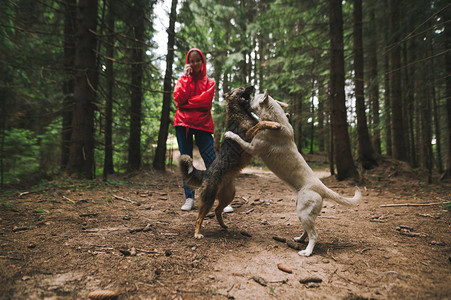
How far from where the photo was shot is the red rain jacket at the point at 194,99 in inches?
150

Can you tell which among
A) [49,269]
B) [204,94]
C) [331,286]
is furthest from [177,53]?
[331,286]

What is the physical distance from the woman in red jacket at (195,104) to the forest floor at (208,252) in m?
1.30

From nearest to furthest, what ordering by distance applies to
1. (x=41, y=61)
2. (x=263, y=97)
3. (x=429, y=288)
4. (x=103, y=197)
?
(x=429, y=288) → (x=263, y=97) → (x=103, y=197) → (x=41, y=61)

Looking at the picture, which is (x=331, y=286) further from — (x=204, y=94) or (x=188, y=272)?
(x=204, y=94)

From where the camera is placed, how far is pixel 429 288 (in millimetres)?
1805

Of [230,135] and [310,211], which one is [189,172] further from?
[310,211]

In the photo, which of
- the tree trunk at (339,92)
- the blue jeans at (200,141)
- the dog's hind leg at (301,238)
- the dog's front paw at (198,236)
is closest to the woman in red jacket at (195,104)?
the blue jeans at (200,141)

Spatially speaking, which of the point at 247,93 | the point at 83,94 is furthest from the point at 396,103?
the point at 83,94

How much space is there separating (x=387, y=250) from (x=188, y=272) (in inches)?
90.5

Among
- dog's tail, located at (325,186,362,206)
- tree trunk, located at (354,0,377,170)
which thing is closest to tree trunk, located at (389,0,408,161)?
tree trunk, located at (354,0,377,170)

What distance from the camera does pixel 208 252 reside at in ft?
8.16

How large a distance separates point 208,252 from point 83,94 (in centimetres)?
537

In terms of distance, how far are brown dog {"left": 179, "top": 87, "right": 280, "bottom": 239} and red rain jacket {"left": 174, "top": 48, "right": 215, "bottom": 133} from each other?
714 mm

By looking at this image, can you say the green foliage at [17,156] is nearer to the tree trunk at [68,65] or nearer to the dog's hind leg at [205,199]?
the tree trunk at [68,65]
